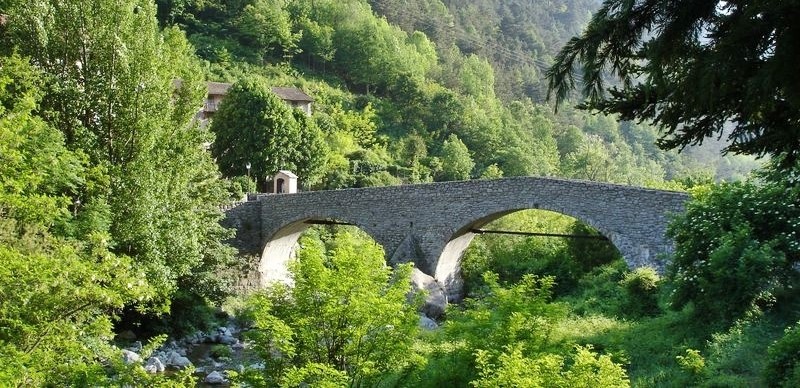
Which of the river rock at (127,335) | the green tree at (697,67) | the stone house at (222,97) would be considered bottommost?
Result: the river rock at (127,335)

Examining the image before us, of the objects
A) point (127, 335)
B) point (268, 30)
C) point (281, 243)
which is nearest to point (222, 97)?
point (281, 243)

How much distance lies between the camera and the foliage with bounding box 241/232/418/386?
8.25m

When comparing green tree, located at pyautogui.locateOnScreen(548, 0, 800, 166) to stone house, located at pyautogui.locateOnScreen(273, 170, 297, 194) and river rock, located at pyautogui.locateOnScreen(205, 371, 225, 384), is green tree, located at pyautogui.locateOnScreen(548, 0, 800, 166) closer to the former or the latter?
river rock, located at pyautogui.locateOnScreen(205, 371, 225, 384)

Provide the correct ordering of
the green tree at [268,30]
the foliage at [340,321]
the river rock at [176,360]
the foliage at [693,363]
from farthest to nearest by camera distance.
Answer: the green tree at [268,30] → the river rock at [176,360] → the foliage at [693,363] → the foliage at [340,321]

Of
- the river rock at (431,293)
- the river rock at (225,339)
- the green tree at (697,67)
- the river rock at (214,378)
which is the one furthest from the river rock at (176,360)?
the green tree at (697,67)

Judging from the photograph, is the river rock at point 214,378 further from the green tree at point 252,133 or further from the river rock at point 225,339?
the green tree at point 252,133

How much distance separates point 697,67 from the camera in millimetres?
3471

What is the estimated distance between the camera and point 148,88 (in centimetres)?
1348

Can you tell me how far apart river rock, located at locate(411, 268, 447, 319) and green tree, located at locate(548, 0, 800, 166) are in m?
16.1

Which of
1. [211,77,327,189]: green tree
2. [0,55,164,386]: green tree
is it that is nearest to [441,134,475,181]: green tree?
[211,77,327,189]: green tree

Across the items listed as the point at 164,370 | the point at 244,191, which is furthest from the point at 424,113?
the point at 164,370

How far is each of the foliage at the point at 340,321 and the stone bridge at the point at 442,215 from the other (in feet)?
29.6

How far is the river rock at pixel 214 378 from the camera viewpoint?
1459 cm

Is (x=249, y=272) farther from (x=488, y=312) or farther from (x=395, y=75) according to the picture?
(x=395, y=75)
